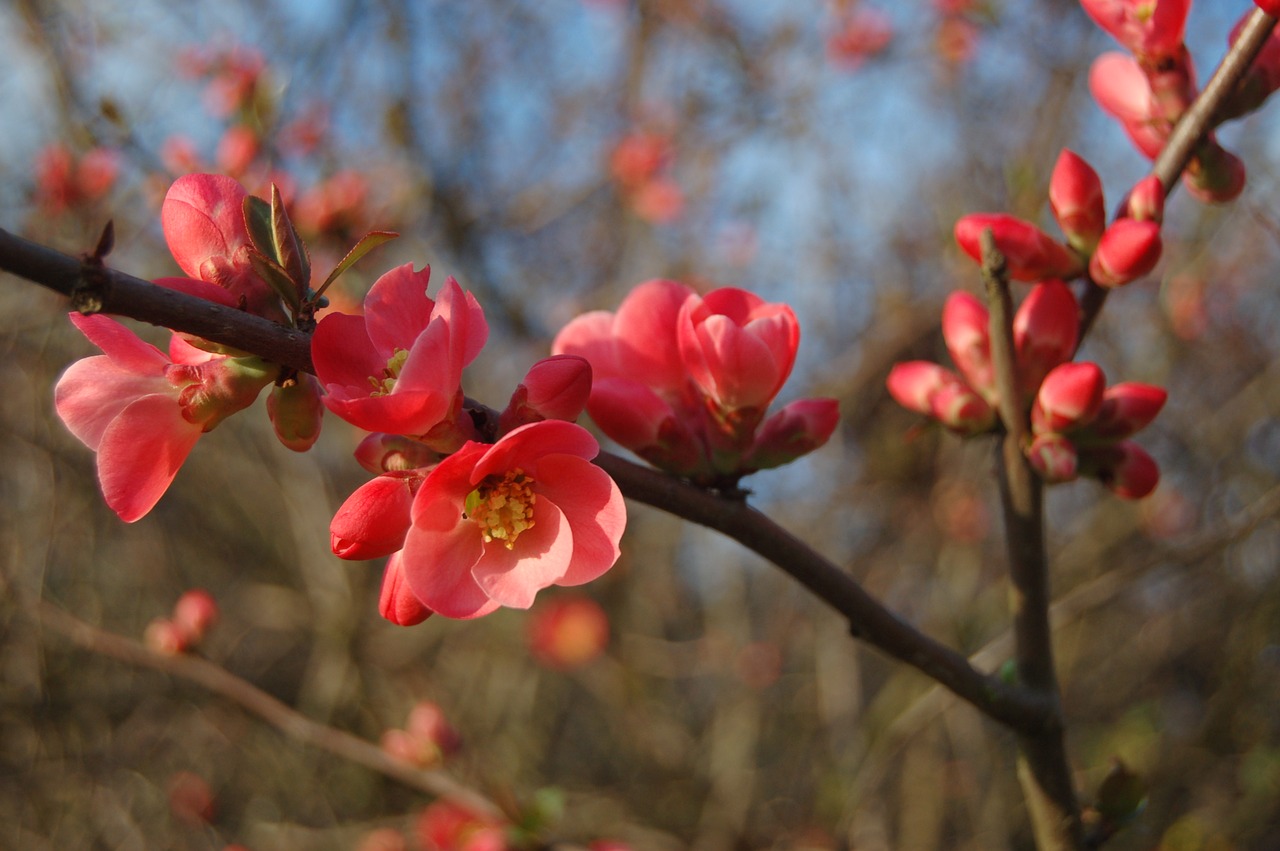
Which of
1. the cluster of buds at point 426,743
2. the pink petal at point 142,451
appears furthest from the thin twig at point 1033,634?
the cluster of buds at point 426,743

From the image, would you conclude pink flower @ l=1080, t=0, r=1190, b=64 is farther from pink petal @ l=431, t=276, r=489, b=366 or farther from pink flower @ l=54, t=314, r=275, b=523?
pink flower @ l=54, t=314, r=275, b=523

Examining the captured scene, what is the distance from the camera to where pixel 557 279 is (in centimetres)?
539

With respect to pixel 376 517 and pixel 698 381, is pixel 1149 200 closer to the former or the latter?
pixel 698 381

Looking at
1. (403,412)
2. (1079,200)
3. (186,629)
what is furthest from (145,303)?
(186,629)

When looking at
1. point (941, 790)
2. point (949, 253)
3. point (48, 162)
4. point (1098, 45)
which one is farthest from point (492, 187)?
point (941, 790)

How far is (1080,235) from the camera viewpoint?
3.35ft

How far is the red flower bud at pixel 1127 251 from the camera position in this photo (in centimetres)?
92

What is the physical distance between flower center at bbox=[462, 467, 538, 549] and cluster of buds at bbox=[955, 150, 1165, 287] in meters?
0.55

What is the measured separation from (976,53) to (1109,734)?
3426mm

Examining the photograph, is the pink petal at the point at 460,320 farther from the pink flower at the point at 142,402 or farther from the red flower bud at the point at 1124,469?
the red flower bud at the point at 1124,469

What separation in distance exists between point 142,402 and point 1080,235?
38.5 inches

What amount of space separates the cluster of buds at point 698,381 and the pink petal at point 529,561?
0.32 ft

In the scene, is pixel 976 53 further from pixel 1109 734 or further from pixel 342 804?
pixel 342 804

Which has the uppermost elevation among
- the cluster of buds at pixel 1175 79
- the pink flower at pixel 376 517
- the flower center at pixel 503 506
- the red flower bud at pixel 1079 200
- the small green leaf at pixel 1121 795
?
the cluster of buds at pixel 1175 79
